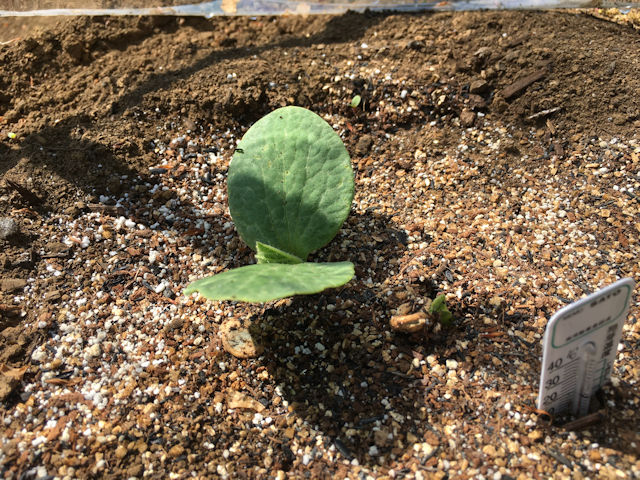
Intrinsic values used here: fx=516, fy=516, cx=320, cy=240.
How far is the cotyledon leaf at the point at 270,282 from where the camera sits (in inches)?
45.4

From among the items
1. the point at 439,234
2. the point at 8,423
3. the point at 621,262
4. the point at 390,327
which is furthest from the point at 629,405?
the point at 8,423

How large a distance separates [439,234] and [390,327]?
1.41 ft

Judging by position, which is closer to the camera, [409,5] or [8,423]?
[8,423]

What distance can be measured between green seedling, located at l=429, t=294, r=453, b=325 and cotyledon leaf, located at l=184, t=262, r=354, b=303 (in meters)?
0.31

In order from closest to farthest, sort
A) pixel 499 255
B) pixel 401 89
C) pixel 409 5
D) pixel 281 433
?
pixel 281 433 → pixel 499 255 → pixel 401 89 → pixel 409 5

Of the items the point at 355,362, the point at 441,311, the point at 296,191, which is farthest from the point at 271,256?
the point at 441,311

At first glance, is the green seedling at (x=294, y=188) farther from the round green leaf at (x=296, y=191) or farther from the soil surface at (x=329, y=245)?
the soil surface at (x=329, y=245)

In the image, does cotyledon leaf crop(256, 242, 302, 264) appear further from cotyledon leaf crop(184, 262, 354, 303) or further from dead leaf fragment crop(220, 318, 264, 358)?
dead leaf fragment crop(220, 318, 264, 358)

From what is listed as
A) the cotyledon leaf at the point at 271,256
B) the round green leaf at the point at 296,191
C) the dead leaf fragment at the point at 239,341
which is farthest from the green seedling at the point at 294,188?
the dead leaf fragment at the point at 239,341

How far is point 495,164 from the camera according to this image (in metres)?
1.99

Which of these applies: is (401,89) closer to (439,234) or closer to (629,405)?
(439,234)

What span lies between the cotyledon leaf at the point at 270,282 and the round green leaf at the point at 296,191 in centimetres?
31

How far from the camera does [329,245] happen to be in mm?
1802

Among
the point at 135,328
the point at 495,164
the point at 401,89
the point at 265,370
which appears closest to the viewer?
the point at 265,370
